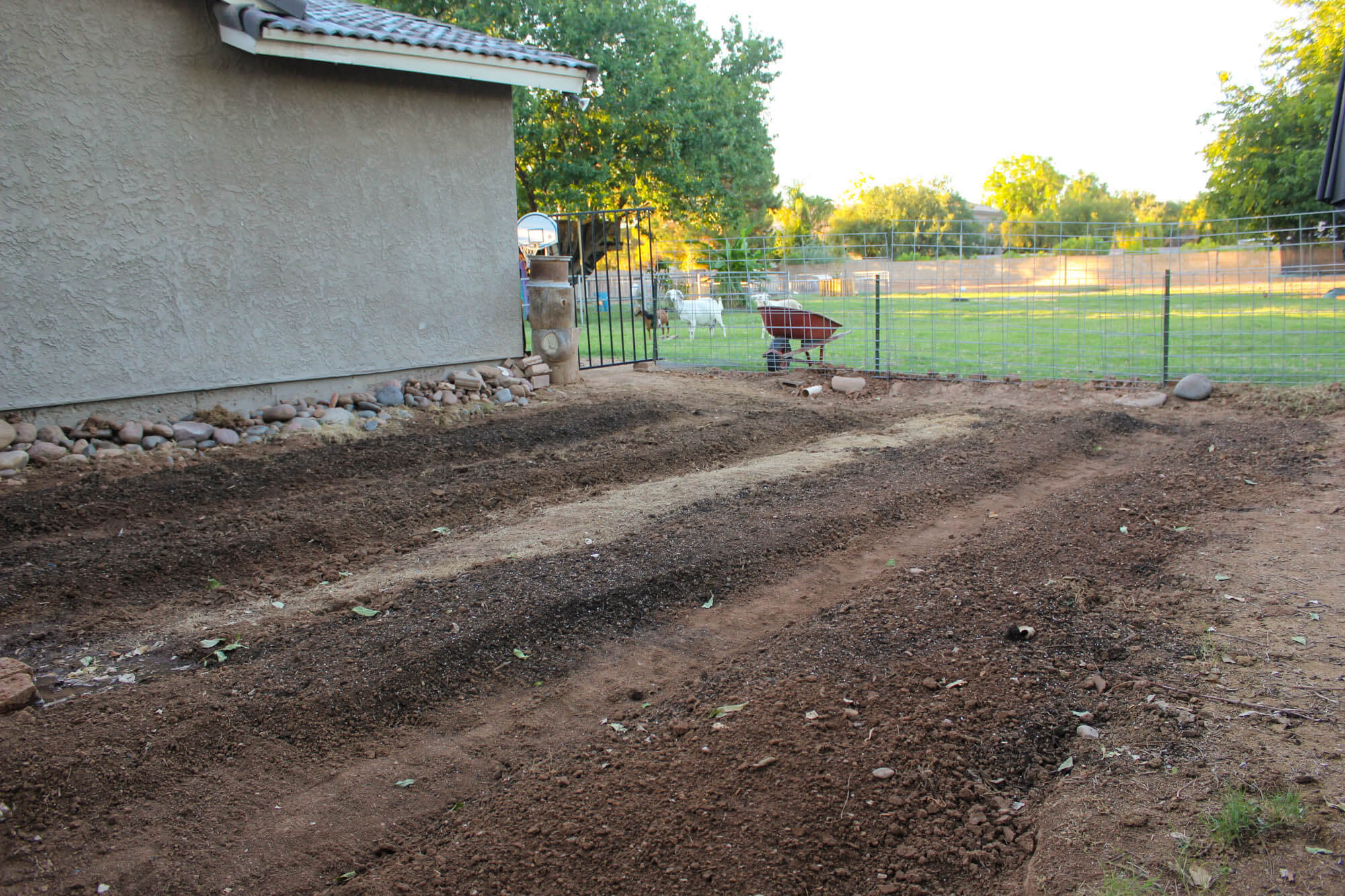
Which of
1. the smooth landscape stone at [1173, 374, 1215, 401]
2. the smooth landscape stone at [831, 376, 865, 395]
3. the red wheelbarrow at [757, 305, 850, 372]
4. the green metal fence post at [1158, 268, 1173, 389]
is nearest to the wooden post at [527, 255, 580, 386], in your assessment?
the red wheelbarrow at [757, 305, 850, 372]

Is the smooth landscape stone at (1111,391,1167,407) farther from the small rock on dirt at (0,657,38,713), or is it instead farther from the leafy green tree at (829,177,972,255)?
the leafy green tree at (829,177,972,255)

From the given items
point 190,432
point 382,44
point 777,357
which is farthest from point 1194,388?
point 190,432

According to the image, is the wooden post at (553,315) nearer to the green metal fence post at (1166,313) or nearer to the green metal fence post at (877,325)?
the green metal fence post at (877,325)

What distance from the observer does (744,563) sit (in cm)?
449

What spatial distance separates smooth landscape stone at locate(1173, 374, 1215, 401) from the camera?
9.04 meters

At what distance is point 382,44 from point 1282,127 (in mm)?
32022

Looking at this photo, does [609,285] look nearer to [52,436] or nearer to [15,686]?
[52,436]

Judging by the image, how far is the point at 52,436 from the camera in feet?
21.7

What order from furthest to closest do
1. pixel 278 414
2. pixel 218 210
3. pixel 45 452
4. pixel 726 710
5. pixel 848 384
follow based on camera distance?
1. pixel 848 384
2. pixel 278 414
3. pixel 218 210
4. pixel 45 452
5. pixel 726 710

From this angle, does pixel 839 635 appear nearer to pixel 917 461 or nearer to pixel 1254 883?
pixel 1254 883

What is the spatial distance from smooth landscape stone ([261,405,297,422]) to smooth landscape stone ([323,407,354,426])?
0.95ft

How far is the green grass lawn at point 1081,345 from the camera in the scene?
9.89m

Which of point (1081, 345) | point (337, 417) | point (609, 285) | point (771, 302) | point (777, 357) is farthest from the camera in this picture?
point (1081, 345)

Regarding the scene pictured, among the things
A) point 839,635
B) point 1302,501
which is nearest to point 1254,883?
point 839,635
